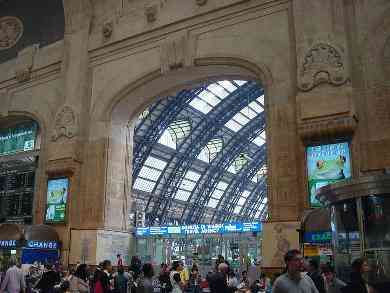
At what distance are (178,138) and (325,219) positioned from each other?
91.7 feet

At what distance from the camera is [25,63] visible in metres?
Answer: 20.9

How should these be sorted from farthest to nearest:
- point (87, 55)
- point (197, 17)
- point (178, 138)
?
point (178, 138), point (87, 55), point (197, 17)

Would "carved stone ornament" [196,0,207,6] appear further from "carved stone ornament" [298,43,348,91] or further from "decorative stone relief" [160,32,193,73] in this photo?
"carved stone ornament" [298,43,348,91]

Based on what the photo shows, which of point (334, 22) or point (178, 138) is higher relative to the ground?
point (178, 138)

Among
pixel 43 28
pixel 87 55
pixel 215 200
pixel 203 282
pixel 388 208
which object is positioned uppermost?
pixel 43 28

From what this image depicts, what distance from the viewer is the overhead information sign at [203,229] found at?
57.2 ft

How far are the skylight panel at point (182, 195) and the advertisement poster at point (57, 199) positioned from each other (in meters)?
23.9

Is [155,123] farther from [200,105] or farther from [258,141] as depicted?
[258,141]

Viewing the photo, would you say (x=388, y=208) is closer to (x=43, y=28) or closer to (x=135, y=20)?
(x=135, y=20)

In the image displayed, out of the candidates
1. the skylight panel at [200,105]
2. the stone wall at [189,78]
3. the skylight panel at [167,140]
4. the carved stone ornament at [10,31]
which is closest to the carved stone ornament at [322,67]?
the stone wall at [189,78]

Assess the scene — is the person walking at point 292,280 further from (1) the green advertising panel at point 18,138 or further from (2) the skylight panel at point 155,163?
(2) the skylight panel at point 155,163

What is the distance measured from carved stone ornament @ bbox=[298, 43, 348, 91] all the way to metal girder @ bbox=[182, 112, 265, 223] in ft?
93.0

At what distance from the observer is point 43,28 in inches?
841

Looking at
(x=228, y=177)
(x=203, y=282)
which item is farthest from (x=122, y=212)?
(x=228, y=177)
